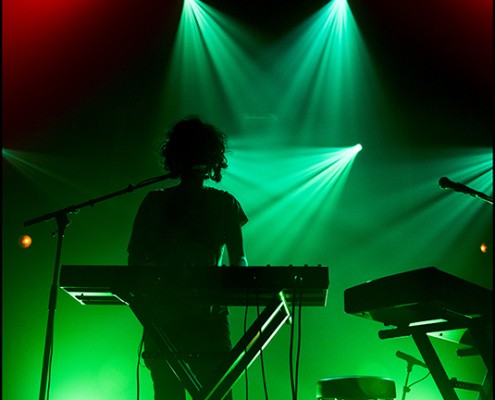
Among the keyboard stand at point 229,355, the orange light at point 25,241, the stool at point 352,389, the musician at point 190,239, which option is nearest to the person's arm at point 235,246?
the musician at point 190,239

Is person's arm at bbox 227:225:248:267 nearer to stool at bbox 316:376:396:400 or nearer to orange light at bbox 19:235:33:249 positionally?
stool at bbox 316:376:396:400

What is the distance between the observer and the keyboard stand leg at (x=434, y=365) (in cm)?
191

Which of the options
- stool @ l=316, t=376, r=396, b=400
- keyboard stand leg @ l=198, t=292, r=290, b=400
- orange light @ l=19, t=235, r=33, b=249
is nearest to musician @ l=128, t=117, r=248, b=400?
keyboard stand leg @ l=198, t=292, r=290, b=400

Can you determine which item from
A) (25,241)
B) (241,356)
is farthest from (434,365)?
(25,241)

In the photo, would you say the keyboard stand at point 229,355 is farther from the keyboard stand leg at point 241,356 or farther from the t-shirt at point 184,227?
the t-shirt at point 184,227

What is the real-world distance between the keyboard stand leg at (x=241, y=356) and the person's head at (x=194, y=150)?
2.83 feet

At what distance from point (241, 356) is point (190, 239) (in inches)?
22.6

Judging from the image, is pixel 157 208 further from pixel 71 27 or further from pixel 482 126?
pixel 482 126

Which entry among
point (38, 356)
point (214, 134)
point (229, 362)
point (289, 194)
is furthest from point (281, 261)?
point (229, 362)

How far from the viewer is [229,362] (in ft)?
5.08

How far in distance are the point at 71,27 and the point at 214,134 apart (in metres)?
2.86

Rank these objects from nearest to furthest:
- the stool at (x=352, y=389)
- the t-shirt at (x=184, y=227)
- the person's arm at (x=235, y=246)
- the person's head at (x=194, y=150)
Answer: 1. the t-shirt at (x=184, y=227)
2. the person's arm at (x=235, y=246)
3. the person's head at (x=194, y=150)
4. the stool at (x=352, y=389)

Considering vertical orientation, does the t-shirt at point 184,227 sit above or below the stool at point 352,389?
above

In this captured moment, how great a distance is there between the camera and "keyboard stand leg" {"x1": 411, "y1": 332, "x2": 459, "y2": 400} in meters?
1.91
